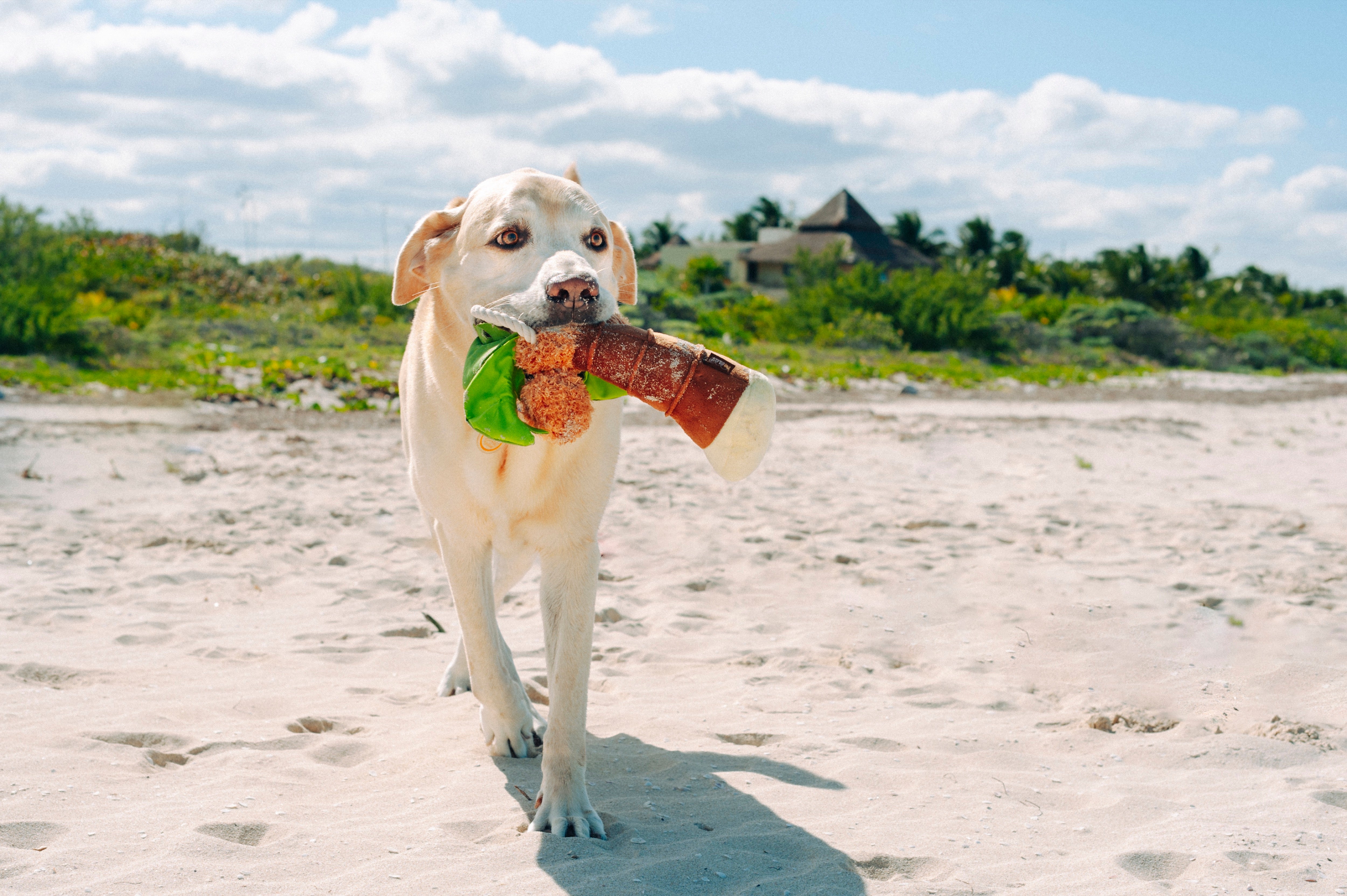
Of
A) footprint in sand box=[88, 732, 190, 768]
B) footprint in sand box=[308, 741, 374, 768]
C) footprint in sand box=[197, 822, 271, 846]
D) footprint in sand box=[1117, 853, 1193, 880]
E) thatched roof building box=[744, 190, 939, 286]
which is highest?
thatched roof building box=[744, 190, 939, 286]

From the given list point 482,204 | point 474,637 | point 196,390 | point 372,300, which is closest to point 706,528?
point 474,637

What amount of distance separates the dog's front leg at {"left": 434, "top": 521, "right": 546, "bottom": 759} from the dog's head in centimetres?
85

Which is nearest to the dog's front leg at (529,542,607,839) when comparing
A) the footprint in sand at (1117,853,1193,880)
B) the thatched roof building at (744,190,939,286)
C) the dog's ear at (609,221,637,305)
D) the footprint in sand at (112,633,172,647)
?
the dog's ear at (609,221,637,305)

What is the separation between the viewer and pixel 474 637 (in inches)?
140

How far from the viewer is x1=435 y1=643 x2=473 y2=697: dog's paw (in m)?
4.37

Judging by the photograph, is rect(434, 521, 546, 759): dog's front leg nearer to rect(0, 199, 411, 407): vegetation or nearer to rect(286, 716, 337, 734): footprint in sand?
rect(286, 716, 337, 734): footprint in sand

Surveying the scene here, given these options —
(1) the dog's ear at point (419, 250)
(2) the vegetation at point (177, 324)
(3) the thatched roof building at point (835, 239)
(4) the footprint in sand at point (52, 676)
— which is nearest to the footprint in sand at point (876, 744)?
(1) the dog's ear at point (419, 250)

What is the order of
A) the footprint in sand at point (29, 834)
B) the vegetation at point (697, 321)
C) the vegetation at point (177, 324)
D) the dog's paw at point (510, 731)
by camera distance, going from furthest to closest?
the vegetation at point (697, 321)
the vegetation at point (177, 324)
the dog's paw at point (510, 731)
the footprint in sand at point (29, 834)

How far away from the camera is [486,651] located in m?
3.57

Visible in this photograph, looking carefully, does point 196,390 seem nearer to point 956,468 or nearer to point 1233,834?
point 956,468

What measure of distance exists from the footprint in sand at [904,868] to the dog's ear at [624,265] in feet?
6.76

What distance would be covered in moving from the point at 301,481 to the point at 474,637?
5873 mm

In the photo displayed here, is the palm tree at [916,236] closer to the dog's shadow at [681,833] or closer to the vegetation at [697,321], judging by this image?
the vegetation at [697,321]

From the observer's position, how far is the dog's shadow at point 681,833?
2742 mm
